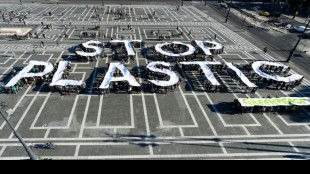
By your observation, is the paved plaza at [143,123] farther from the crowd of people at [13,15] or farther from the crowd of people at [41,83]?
the crowd of people at [13,15]

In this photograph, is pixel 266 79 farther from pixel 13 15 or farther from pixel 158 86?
pixel 13 15

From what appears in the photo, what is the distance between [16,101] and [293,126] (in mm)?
47384

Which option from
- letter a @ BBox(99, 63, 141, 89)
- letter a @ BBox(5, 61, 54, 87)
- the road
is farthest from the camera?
the road

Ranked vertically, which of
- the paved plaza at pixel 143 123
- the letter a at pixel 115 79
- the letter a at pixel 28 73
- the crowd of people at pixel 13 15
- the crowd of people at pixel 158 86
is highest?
the crowd of people at pixel 13 15

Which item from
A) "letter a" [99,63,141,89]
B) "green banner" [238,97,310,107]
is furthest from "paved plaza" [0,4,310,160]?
"letter a" [99,63,141,89]

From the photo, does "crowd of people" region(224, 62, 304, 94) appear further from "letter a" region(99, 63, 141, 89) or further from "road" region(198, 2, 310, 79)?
"letter a" region(99, 63, 141, 89)

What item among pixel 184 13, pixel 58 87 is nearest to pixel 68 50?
pixel 58 87

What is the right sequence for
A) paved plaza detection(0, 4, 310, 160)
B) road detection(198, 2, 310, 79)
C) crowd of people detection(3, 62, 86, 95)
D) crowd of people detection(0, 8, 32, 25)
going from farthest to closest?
crowd of people detection(0, 8, 32, 25)
road detection(198, 2, 310, 79)
crowd of people detection(3, 62, 86, 95)
paved plaza detection(0, 4, 310, 160)

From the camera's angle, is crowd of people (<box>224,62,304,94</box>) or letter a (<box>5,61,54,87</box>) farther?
crowd of people (<box>224,62,304,94</box>)

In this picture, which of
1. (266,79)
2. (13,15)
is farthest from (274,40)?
(13,15)

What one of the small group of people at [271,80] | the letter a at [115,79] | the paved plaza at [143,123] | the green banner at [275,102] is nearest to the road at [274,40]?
the small group of people at [271,80]

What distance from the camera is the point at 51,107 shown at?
1294 inches

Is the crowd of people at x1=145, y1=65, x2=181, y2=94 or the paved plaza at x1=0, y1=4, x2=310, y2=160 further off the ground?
the crowd of people at x1=145, y1=65, x2=181, y2=94

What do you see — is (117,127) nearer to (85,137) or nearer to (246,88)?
(85,137)
